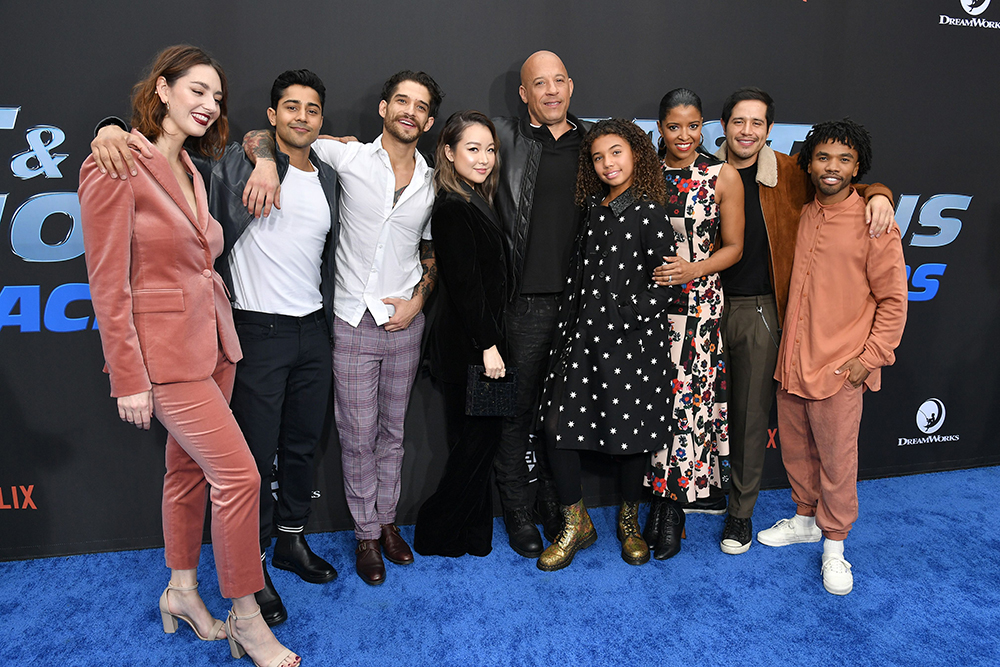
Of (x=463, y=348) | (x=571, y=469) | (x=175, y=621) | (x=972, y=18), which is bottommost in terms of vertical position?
(x=175, y=621)

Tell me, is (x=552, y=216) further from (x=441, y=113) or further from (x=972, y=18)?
(x=972, y=18)

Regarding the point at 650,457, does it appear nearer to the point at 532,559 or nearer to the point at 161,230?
the point at 532,559

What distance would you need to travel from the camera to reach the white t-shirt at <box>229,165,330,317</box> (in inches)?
92.2

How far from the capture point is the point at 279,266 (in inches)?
93.0

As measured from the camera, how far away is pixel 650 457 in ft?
9.37

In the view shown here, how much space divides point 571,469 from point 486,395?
517 mm

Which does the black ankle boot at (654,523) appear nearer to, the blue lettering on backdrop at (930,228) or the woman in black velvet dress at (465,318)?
the woman in black velvet dress at (465,318)

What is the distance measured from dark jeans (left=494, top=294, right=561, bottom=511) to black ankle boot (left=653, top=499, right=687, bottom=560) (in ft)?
1.73

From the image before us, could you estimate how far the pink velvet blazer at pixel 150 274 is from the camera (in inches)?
70.6

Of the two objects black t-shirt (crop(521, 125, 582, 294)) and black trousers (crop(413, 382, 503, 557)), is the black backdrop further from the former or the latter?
black t-shirt (crop(521, 125, 582, 294))

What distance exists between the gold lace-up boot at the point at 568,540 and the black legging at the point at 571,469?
2.1 inches

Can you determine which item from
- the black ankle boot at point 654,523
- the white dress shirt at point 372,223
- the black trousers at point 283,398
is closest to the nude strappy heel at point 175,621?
the black trousers at point 283,398

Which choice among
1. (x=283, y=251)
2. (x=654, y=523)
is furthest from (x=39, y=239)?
(x=654, y=523)

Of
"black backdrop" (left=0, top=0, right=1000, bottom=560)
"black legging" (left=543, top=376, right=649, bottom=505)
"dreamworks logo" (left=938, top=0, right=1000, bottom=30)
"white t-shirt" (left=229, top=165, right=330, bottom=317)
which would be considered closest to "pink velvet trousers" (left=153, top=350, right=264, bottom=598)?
"white t-shirt" (left=229, top=165, right=330, bottom=317)
